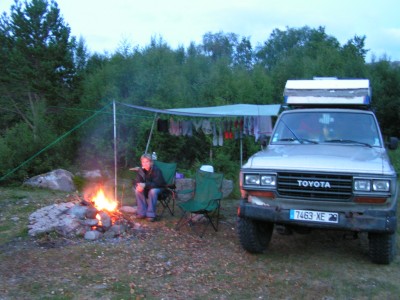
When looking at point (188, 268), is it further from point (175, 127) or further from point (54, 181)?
point (54, 181)

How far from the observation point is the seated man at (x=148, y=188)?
22.0ft

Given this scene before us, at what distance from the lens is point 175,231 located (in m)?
6.17

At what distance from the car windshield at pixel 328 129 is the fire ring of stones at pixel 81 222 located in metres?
2.59

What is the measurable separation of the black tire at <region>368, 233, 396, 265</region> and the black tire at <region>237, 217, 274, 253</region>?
4.12ft

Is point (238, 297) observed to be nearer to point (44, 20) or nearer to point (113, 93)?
point (113, 93)

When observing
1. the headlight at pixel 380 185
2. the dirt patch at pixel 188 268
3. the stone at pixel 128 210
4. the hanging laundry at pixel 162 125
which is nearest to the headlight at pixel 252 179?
the dirt patch at pixel 188 268

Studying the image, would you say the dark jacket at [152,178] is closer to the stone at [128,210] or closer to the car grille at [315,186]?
the stone at [128,210]

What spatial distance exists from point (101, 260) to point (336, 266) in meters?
2.78

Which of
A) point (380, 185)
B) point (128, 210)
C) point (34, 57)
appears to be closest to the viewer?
point (380, 185)

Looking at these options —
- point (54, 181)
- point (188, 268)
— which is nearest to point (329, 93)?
point (188, 268)

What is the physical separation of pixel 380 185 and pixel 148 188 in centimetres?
386

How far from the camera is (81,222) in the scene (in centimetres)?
591

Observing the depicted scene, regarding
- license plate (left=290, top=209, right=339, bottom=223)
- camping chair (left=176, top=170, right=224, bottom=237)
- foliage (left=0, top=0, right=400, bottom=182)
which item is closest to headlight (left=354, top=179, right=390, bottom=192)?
license plate (left=290, top=209, right=339, bottom=223)

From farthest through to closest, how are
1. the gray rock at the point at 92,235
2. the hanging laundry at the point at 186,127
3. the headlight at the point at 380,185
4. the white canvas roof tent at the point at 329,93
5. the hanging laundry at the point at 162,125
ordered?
the hanging laundry at the point at 162,125 < the hanging laundry at the point at 186,127 < the white canvas roof tent at the point at 329,93 < the gray rock at the point at 92,235 < the headlight at the point at 380,185
